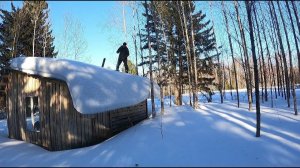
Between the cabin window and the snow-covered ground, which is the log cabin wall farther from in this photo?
the snow-covered ground

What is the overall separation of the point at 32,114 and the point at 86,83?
3950mm

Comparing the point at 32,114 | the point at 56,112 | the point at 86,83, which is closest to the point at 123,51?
the point at 32,114

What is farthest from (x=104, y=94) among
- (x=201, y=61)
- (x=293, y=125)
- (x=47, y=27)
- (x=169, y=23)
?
(x=47, y=27)

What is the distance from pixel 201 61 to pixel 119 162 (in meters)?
19.3

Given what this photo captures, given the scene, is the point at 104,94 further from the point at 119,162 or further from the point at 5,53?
the point at 5,53

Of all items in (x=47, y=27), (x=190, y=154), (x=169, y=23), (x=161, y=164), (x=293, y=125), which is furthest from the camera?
(x=47, y=27)

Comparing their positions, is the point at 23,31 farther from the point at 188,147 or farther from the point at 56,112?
the point at 188,147

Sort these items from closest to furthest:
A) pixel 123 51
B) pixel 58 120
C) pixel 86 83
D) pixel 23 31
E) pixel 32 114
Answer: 1. pixel 86 83
2. pixel 58 120
3. pixel 32 114
4. pixel 123 51
5. pixel 23 31

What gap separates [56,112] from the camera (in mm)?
11367

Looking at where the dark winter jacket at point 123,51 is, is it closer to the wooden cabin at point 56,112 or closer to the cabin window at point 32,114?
the wooden cabin at point 56,112

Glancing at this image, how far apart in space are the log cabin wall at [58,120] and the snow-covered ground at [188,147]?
633mm

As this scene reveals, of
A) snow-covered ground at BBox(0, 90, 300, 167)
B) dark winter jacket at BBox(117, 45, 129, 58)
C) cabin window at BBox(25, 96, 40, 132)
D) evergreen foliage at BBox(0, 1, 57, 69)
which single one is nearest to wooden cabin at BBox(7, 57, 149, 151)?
cabin window at BBox(25, 96, 40, 132)

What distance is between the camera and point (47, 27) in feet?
98.8

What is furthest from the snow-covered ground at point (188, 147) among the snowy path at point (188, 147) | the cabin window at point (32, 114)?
the cabin window at point (32, 114)
